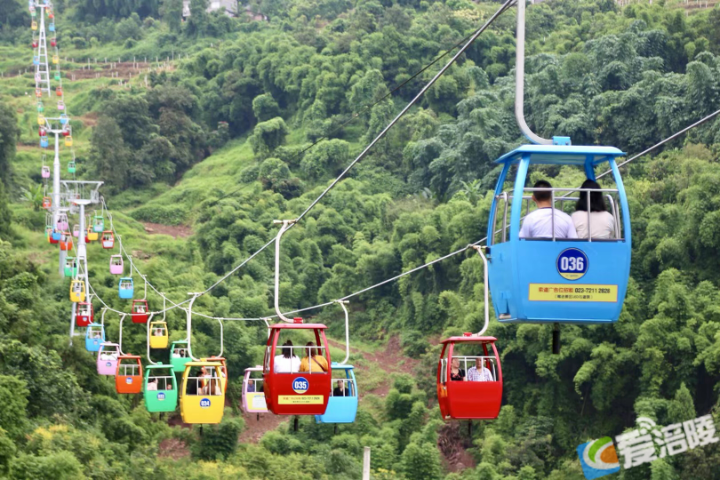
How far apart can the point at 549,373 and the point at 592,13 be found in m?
26.1

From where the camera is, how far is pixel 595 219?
6.74m

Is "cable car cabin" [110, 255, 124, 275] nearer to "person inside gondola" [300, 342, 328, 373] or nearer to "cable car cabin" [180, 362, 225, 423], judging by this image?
"cable car cabin" [180, 362, 225, 423]

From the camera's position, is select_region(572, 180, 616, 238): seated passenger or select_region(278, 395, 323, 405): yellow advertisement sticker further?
select_region(278, 395, 323, 405): yellow advertisement sticker

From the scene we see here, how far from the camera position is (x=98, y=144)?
4416 cm

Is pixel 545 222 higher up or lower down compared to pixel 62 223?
higher up

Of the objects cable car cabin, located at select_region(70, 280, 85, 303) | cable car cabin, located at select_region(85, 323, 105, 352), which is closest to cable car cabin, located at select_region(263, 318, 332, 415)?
cable car cabin, located at select_region(85, 323, 105, 352)

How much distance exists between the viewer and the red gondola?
71.3ft

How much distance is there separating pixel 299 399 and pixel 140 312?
45.8 feet

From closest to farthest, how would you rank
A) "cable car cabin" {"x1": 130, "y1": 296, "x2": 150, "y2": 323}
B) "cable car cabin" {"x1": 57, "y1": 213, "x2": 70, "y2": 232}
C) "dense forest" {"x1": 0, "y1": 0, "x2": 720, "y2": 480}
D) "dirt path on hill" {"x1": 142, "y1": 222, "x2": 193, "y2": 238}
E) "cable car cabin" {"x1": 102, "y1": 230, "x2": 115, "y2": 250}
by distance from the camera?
"cable car cabin" {"x1": 130, "y1": 296, "x2": 150, "y2": 323}, "dense forest" {"x1": 0, "y1": 0, "x2": 720, "y2": 480}, "cable car cabin" {"x1": 57, "y1": 213, "x2": 70, "y2": 232}, "cable car cabin" {"x1": 102, "y1": 230, "x2": 115, "y2": 250}, "dirt path on hill" {"x1": 142, "y1": 222, "x2": 193, "y2": 238}

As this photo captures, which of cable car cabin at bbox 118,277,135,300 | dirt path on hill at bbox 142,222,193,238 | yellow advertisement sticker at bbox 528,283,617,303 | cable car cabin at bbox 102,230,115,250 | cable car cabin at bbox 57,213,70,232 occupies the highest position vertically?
yellow advertisement sticker at bbox 528,283,617,303

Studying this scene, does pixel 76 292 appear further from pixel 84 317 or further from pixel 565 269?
pixel 565 269

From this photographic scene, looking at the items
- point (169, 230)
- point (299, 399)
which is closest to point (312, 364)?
point (299, 399)

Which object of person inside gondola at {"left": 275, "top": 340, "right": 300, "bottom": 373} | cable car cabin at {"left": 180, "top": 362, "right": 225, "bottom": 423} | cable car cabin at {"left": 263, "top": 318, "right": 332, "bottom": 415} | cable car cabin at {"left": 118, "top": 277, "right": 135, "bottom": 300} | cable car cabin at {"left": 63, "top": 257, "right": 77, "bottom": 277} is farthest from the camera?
cable car cabin at {"left": 118, "top": 277, "right": 135, "bottom": 300}

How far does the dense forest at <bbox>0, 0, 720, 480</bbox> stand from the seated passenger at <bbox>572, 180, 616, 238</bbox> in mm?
11472
